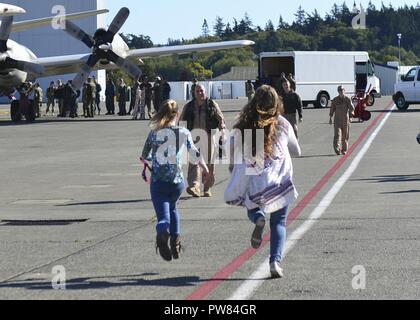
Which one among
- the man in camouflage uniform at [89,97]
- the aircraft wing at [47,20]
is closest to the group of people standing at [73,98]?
the man in camouflage uniform at [89,97]

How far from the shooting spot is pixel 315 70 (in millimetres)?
55844

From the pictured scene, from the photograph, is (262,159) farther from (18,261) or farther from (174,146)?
(18,261)

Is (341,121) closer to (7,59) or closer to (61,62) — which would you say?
(7,59)

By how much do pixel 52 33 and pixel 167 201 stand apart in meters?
100

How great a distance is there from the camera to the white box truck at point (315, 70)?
55.3 metres

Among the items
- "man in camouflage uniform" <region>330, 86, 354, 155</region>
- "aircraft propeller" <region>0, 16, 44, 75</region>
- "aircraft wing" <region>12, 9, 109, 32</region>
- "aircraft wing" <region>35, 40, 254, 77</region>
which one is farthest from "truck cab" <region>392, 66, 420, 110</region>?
"man in camouflage uniform" <region>330, 86, 354, 155</region>

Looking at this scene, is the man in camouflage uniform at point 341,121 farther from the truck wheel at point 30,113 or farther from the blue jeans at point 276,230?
the truck wheel at point 30,113

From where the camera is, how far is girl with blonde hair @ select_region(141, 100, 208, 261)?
10023 mm

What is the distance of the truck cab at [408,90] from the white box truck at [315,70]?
4.66 meters

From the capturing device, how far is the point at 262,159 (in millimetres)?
9328

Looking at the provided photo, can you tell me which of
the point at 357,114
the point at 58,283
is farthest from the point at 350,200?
the point at 357,114

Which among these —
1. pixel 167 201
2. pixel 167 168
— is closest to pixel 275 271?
pixel 167 201

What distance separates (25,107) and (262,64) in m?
14.8

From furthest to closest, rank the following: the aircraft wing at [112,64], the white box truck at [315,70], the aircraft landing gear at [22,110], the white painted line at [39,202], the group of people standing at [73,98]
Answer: the white box truck at [315,70]
the group of people standing at [73,98]
the aircraft landing gear at [22,110]
the aircraft wing at [112,64]
the white painted line at [39,202]
